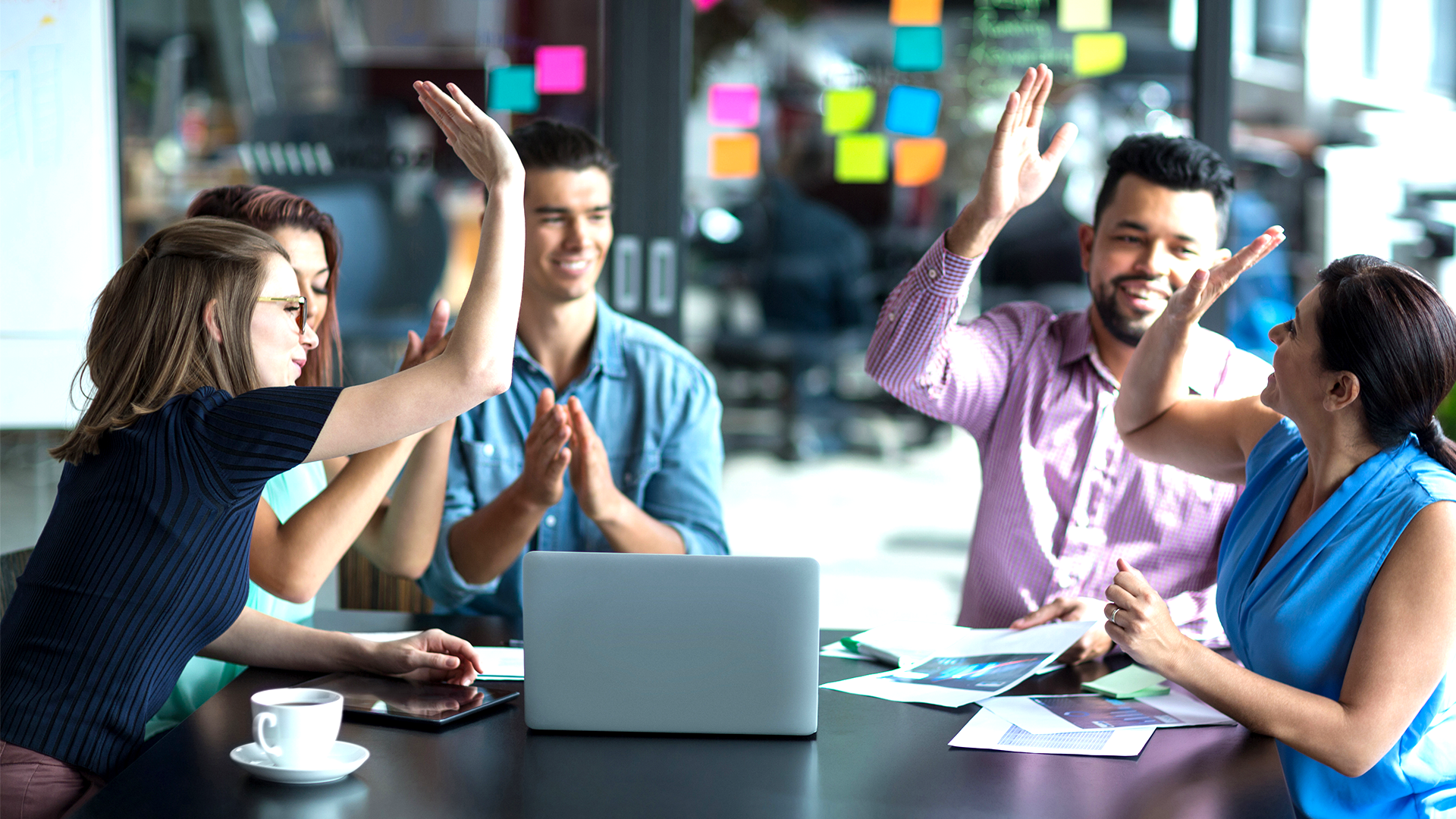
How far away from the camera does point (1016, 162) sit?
5.87ft

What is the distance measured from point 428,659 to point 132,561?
34cm

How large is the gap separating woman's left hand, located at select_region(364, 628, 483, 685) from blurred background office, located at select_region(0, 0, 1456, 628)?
891 millimetres

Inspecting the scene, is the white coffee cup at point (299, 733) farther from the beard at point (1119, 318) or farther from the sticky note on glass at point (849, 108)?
the sticky note on glass at point (849, 108)

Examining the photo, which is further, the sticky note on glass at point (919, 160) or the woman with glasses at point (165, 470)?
the sticky note on glass at point (919, 160)

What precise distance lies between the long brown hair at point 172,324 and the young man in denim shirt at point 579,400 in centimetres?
67

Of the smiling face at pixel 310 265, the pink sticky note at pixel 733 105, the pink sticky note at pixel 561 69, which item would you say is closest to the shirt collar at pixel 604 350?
the smiling face at pixel 310 265

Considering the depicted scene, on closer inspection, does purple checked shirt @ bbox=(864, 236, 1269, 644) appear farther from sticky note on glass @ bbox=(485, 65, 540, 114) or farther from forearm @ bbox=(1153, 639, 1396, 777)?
sticky note on glass @ bbox=(485, 65, 540, 114)

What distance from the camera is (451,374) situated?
1277mm

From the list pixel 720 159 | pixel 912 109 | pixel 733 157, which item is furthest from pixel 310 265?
pixel 733 157

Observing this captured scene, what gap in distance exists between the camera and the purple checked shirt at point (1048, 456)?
192 cm

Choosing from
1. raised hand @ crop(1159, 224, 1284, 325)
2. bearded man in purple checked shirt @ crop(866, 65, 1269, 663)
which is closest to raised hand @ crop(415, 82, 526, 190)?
bearded man in purple checked shirt @ crop(866, 65, 1269, 663)

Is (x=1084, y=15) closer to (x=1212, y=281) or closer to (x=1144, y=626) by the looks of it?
(x=1212, y=281)

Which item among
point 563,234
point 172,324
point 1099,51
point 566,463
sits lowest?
point 566,463

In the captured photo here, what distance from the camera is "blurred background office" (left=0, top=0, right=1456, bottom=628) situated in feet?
10.5
